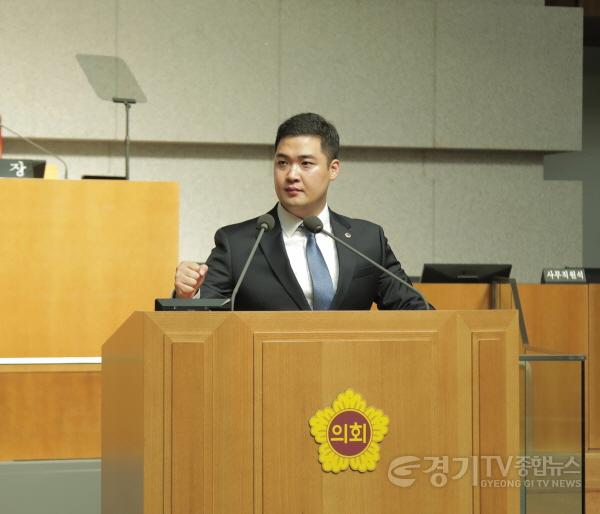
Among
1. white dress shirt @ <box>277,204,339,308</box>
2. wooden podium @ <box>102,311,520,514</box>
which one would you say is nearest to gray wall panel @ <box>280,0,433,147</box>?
white dress shirt @ <box>277,204,339,308</box>

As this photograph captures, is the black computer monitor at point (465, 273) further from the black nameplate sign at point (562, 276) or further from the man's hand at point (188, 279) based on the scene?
the man's hand at point (188, 279)

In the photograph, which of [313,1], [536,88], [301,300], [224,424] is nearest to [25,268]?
[301,300]

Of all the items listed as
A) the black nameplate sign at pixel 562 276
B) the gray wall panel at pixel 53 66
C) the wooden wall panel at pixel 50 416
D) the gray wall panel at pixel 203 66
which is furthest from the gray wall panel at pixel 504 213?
the wooden wall panel at pixel 50 416

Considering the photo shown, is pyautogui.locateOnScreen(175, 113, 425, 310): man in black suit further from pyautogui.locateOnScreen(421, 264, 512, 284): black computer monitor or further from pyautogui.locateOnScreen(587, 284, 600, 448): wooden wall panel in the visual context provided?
pyautogui.locateOnScreen(587, 284, 600, 448): wooden wall panel

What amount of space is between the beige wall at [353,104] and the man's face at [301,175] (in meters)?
3.53

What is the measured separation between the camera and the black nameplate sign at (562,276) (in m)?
5.26

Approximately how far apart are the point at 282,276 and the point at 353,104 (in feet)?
12.9

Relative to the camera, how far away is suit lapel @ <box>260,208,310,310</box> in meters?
2.71

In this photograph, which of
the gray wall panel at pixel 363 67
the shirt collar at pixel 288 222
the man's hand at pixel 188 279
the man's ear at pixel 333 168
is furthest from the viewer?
the gray wall panel at pixel 363 67

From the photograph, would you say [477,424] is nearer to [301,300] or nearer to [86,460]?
[301,300]

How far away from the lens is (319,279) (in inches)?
108

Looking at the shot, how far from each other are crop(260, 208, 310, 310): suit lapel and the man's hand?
52 cm

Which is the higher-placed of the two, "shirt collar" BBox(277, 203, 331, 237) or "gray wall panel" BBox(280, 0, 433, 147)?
"gray wall panel" BBox(280, 0, 433, 147)

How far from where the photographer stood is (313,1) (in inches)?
255
